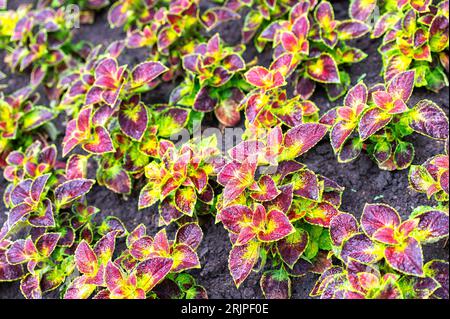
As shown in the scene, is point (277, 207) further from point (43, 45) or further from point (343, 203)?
point (43, 45)

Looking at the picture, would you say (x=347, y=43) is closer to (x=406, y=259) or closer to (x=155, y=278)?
(x=406, y=259)

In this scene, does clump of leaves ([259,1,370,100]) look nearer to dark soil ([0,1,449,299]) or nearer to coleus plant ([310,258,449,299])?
dark soil ([0,1,449,299])

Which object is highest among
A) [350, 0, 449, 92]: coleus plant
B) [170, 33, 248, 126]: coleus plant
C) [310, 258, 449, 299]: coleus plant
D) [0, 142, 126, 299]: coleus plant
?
[350, 0, 449, 92]: coleus plant

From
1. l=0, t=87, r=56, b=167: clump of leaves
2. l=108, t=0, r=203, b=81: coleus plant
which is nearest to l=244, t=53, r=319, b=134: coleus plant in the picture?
l=108, t=0, r=203, b=81: coleus plant

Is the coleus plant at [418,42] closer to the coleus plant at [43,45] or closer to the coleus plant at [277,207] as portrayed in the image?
the coleus plant at [277,207]

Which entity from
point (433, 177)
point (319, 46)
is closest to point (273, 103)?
point (319, 46)

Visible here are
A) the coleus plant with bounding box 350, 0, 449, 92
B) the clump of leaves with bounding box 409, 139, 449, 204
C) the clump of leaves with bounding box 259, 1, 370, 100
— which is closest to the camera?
the clump of leaves with bounding box 409, 139, 449, 204
